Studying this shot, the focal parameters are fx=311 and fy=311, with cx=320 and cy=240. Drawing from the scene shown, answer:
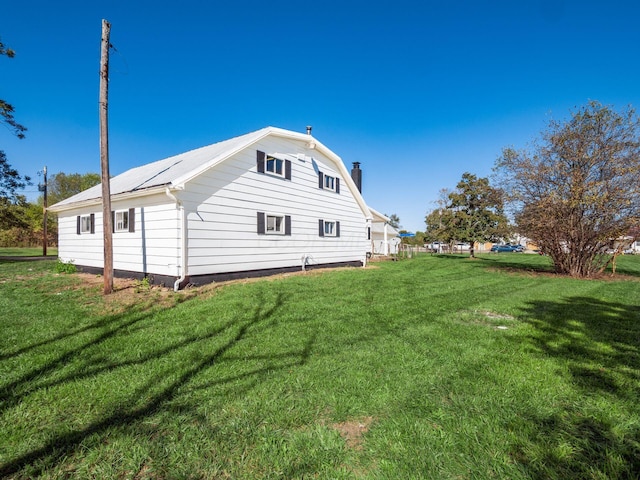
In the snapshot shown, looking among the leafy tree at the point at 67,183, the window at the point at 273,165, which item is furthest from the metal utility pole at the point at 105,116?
the leafy tree at the point at 67,183

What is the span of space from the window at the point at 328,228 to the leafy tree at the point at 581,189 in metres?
7.66

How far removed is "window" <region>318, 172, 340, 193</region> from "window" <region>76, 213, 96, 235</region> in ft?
30.1

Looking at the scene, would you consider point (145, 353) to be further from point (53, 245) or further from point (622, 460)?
point (53, 245)

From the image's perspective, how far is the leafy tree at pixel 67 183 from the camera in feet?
150

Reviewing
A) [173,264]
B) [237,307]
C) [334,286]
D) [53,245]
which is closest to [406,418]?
[237,307]

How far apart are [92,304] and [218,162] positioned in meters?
4.88

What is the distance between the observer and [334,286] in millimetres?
9031

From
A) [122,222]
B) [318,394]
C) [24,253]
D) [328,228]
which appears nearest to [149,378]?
[318,394]

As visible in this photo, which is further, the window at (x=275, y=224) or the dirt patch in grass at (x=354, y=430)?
the window at (x=275, y=224)

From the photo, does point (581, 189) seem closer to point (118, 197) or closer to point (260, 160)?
point (260, 160)

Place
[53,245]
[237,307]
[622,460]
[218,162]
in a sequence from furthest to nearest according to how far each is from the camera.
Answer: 1. [53,245]
2. [218,162]
3. [237,307]
4. [622,460]

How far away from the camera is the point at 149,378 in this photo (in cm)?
326

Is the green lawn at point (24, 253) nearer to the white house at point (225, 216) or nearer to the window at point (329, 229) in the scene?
the white house at point (225, 216)

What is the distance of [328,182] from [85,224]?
10.3 metres
